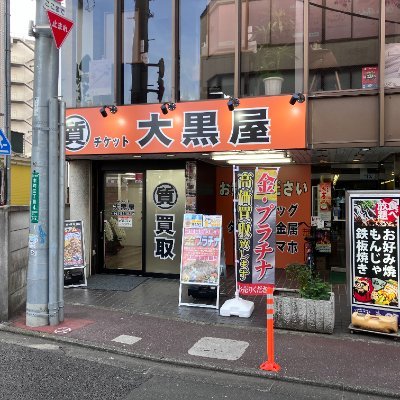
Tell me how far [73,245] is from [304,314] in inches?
219

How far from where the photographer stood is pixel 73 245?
32.1 ft

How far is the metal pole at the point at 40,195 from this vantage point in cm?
687

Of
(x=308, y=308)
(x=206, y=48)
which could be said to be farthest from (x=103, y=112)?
(x=308, y=308)

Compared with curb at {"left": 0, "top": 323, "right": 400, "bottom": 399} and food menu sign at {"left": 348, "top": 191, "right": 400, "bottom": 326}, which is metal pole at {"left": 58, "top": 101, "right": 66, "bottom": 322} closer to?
curb at {"left": 0, "top": 323, "right": 400, "bottom": 399}

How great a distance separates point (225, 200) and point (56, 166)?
628 cm

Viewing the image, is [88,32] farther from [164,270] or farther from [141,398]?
[141,398]

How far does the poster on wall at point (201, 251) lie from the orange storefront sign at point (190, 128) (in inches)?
61.8

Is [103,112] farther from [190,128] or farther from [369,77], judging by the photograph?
[369,77]

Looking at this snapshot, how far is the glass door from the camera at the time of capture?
10.9 m

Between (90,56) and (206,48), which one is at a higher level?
(90,56)

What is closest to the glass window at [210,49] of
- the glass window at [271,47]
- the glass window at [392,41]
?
the glass window at [271,47]

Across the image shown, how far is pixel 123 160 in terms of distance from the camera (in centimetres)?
1093

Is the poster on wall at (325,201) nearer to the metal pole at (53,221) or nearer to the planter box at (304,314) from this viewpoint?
the planter box at (304,314)

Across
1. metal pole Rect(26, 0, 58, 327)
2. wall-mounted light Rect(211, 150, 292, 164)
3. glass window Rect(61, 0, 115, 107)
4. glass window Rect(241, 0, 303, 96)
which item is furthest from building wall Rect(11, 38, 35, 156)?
metal pole Rect(26, 0, 58, 327)
